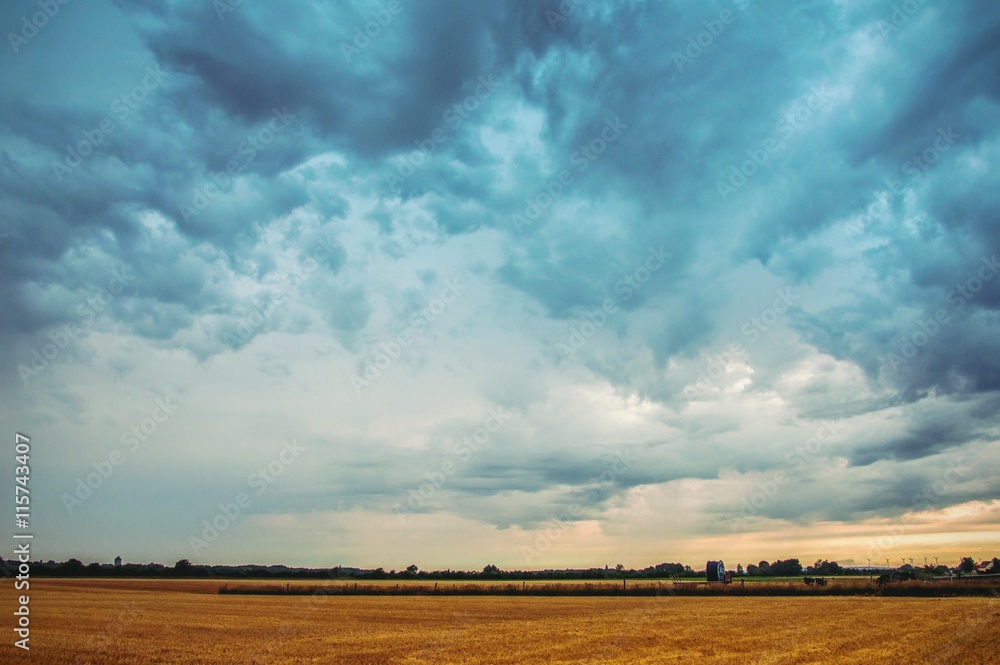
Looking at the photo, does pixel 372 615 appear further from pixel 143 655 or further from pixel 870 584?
pixel 870 584

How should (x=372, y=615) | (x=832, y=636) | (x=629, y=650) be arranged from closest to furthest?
(x=629, y=650)
(x=832, y=636)
(x=372, y=615)

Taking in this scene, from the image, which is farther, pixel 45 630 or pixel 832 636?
pixel 45 630

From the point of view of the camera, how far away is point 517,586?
85125 mm

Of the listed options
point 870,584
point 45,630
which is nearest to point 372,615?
point 45,630

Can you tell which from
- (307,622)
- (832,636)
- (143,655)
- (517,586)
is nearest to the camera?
(143,655)

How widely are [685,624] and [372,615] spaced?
2124 cm

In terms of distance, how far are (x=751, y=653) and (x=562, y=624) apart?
14.4 meters

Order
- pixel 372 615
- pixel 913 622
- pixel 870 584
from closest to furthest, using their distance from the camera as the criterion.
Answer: pixel 913 622, pixel 372 615, pixel 870 584

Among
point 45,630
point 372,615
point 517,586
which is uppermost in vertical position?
point 45,630

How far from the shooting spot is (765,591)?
75.6 meters

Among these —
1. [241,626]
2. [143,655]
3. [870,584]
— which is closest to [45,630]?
[241,626]

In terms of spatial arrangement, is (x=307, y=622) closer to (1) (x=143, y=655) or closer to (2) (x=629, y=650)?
(1) (x=143, y=655)

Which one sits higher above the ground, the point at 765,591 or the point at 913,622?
the point at 913,622

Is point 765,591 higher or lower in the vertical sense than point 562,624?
lower
